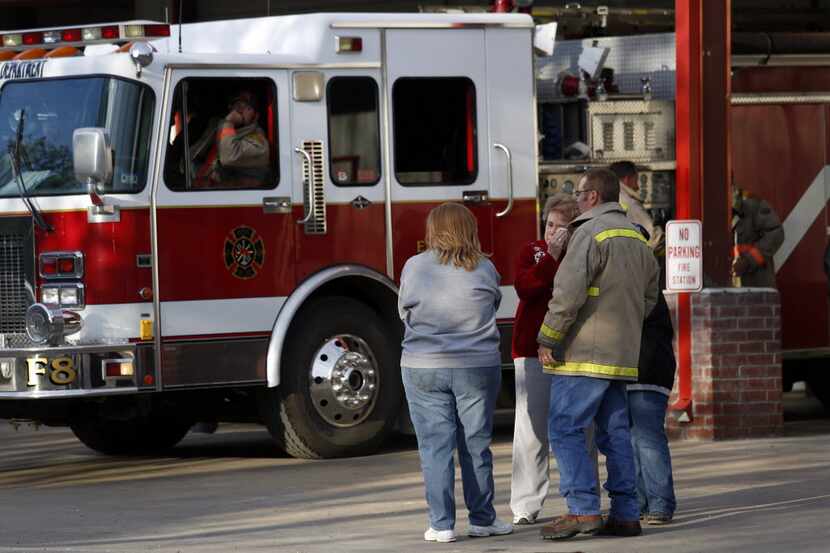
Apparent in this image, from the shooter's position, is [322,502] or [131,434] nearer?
[322,502]

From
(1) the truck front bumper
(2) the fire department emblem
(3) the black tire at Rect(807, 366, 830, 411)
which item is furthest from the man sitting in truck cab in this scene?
(3) the black tire at Rect(807, 366, 830, 411)

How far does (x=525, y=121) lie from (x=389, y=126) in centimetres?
102

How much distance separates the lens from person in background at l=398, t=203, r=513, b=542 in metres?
8.62

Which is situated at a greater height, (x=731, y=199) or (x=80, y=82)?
(x=80, y=82)

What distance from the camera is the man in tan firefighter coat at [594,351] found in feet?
27.9

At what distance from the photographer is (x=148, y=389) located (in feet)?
38.2

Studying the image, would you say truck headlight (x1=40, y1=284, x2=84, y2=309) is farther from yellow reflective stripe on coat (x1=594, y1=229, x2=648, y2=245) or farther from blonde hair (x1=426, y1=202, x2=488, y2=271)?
yellow reflective stripe on coat (x1=594, y1=229, x2=648, y2=245)

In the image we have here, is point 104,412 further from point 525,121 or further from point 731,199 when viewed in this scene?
point 731,199

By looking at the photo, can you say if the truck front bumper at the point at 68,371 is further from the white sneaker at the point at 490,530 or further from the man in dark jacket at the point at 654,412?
the man in dark jacket at the point at 654,412

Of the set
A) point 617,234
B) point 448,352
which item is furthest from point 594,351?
point 448,352

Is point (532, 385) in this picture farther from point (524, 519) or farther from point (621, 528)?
point (621, 528)

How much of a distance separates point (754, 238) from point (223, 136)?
430 centimetres

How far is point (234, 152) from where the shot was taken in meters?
12.0

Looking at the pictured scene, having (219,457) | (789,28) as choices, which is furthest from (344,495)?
(789,28)
